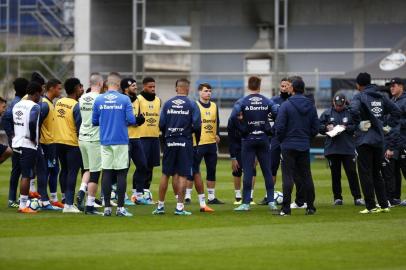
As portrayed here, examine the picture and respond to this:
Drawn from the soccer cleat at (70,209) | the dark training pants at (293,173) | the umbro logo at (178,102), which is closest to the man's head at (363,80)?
the dark training pants at (293,173)

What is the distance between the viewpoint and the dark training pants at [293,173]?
15.8 meters

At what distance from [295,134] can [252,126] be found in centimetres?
103

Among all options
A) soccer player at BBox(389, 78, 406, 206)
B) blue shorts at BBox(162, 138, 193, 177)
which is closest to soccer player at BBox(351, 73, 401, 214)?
soccer player at BBox(389, 78, 406, 206)

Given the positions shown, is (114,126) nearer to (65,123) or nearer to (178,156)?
(178,156)

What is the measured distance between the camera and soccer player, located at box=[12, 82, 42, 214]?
53.0ft

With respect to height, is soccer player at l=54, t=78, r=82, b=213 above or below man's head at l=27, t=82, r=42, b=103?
below

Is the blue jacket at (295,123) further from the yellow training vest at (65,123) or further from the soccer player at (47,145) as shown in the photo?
the soccer player at (47,145)

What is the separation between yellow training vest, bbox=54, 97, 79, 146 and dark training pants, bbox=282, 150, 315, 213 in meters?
3.41

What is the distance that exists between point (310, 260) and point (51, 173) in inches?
303

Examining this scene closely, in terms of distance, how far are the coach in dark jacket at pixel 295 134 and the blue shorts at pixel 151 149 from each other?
337 centimetres

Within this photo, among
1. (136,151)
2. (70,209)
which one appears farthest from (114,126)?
(136,151)

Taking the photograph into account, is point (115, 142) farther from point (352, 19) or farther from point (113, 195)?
point (352, 19)

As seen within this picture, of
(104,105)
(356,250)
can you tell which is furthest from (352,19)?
(356,250)

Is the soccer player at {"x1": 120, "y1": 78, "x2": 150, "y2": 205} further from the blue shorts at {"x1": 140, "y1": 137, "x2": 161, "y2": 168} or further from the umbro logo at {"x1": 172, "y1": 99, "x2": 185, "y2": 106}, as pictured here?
the umbro logo at {"x1": 172, "y1": 99, "x2": 185, "y2": 106}
